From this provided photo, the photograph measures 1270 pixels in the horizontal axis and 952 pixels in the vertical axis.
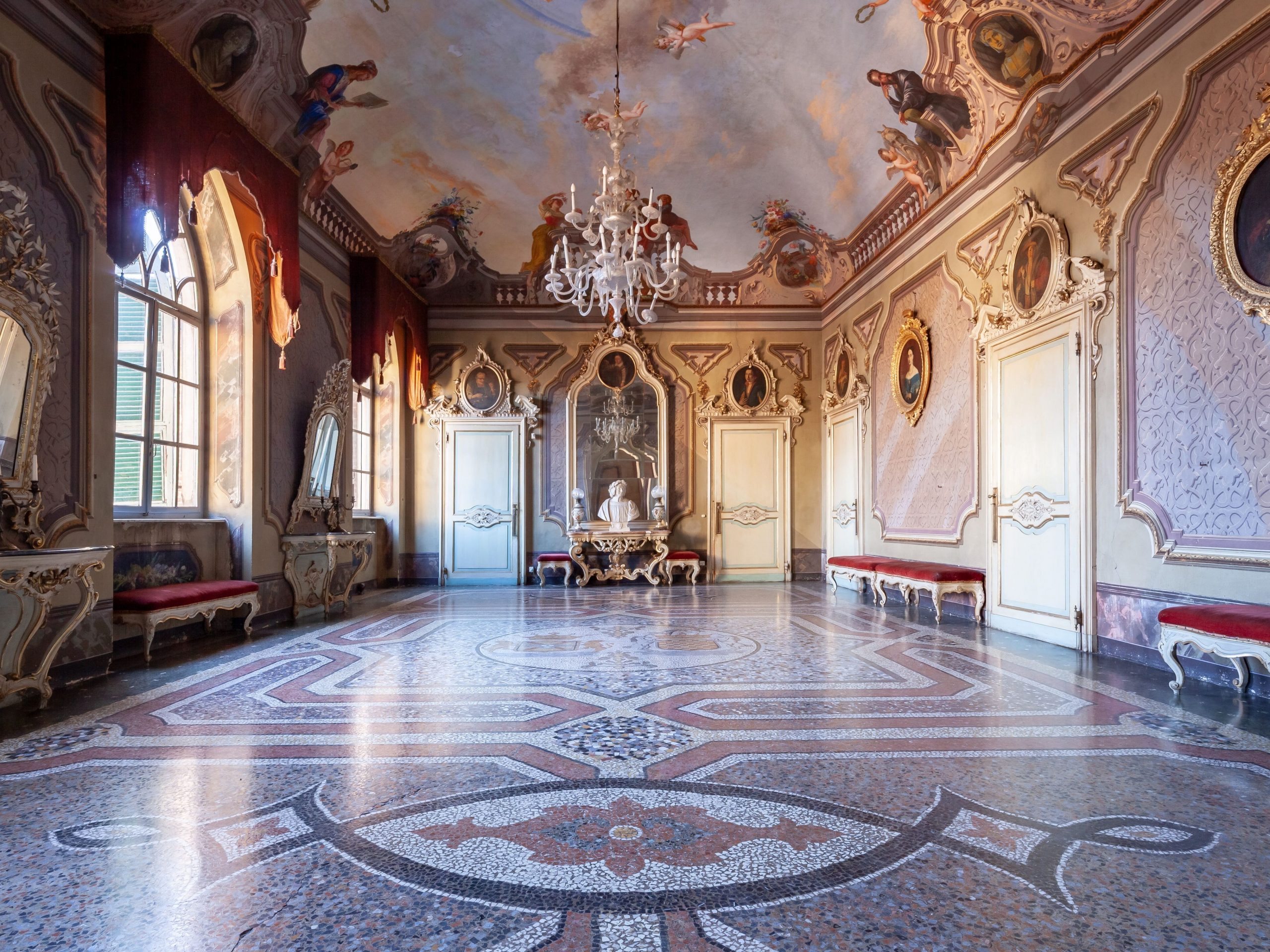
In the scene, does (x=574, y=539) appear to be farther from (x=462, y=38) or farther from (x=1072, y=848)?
(x=1072, y=848)

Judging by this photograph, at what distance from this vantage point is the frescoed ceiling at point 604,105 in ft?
24.0

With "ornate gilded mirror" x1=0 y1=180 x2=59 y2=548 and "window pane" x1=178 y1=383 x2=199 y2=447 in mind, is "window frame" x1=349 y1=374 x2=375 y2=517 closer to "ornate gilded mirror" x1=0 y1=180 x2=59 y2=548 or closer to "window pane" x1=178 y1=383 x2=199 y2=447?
"window pane" x1=178 y1=383 x2=199 y2=447

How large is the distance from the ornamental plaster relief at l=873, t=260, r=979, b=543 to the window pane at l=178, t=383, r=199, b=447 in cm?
777

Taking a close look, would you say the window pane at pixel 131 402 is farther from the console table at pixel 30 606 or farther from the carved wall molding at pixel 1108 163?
the carved wall molding at pixel 1108 163

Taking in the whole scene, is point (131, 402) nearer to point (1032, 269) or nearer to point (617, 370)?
point (617, 370)

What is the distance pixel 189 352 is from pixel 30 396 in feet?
9.15

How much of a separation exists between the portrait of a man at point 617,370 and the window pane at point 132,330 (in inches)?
270

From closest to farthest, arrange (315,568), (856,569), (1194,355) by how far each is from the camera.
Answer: (1194,355) → (315,568) → (856,569)

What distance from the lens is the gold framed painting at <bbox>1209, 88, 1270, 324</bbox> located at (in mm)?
4137

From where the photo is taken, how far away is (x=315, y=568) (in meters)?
7.62

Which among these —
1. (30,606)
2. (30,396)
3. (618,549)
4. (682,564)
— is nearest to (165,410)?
(30,396)

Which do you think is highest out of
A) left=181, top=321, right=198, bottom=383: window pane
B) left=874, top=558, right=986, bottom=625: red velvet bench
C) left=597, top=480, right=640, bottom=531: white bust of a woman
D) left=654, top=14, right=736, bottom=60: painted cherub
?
left=654, top=14, right=736, bottom=60: painted cherub

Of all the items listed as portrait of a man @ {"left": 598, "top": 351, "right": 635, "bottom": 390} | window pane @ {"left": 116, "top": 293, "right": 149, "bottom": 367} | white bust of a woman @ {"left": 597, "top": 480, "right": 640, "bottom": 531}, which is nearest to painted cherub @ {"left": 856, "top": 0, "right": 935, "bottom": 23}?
portrait of a man @ {"left": 598, "top": 351, "right": 635, "bottom": 390}

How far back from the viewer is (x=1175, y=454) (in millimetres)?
4816
